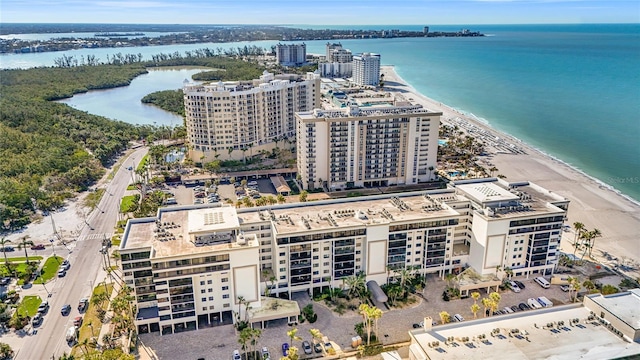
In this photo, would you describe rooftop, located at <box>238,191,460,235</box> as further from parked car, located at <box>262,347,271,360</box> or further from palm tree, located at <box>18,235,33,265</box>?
palm tree, located at <box>18,235,33,265</box>

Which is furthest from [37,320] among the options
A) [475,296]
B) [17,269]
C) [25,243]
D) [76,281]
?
[475,296]

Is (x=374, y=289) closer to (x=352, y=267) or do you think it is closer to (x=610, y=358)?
(x=352, y=267)

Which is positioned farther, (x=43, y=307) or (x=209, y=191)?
(x=209, y=191)

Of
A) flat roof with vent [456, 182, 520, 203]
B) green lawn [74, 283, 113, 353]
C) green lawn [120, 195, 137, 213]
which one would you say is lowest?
green lawn [74, 283, 113, 353]

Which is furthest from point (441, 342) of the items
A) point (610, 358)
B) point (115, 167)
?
point (115, 167)

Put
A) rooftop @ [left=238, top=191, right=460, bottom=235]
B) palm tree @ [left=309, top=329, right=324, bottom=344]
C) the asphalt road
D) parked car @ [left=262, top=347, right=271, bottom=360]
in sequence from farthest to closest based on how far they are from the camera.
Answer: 1. rooftop @ [left=238, top=191, right=460, bottom=235]
2. the asphalt road
3. parked car @ [left=262, top=347, right=271, bottom=360]
4. palm tree @ [left=309, top=329, right=324, bottom=344]

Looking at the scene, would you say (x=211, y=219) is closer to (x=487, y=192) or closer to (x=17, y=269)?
(x=17, y=269)

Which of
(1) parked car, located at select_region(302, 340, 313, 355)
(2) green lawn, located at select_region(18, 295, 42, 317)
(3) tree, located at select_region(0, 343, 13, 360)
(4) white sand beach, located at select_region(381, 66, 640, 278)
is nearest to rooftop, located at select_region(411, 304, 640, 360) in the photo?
(1) parked car, located at select_region(302, 340, 313, 355)
